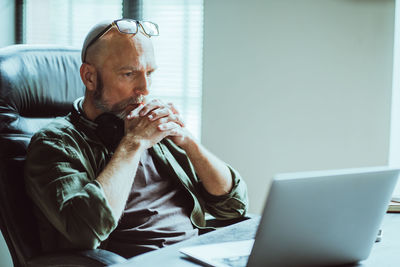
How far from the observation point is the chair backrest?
1.32m

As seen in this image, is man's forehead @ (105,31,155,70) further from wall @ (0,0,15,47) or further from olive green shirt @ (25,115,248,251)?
wall @ (0,0,15,47)

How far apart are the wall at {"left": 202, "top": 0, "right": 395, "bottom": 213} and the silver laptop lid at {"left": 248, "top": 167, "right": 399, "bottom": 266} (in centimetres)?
169

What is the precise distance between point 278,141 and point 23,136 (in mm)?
1630

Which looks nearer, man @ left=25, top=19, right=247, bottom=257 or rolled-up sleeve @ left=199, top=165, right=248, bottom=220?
man @ left=25, top=19, right=247, bottom=257

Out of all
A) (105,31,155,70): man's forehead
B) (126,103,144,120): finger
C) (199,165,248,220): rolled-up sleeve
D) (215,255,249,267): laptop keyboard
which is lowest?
(199,165,248,220): rolled-up sleeve

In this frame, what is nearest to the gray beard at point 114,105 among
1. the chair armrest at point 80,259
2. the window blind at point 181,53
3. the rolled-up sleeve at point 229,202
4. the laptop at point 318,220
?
the rolled-up sleeve at point 229,202

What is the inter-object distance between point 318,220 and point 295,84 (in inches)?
75.3

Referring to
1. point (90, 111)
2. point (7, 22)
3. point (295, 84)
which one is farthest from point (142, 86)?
point (7, 22)

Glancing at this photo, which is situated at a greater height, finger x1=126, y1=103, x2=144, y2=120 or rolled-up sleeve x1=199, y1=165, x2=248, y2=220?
finger x1=126, y1=103, x2=144, y2=120

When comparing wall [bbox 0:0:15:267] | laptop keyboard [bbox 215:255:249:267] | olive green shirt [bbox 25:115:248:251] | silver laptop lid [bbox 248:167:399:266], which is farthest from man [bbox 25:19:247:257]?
wall [bbox 0:0:15:267]

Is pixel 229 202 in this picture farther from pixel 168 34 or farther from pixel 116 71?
pixel 168 34

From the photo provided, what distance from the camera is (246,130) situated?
281 centimetres

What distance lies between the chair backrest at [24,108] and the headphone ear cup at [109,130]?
0.20 metres

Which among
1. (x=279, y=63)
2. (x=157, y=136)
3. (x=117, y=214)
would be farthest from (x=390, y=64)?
(x=117, y=214)
